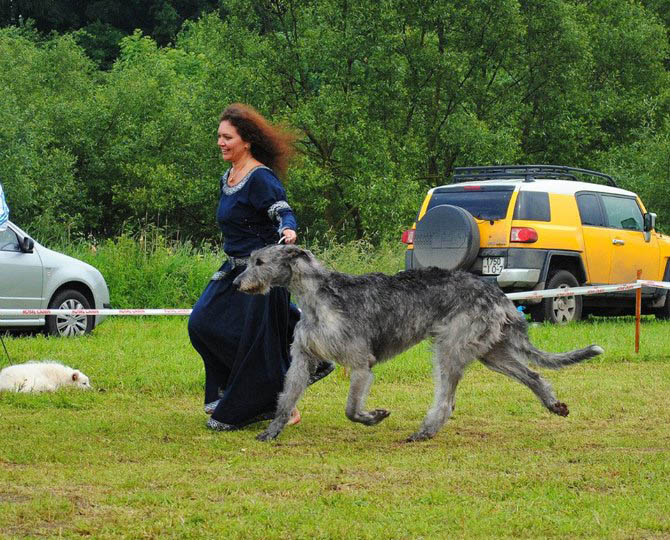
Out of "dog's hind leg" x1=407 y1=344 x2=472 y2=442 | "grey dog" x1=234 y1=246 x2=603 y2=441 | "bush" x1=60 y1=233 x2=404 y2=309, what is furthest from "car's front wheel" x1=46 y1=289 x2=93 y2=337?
"dog's hind leg" x1=407 y1=344 x2=472 y2=442

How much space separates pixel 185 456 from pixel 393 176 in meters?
21.3

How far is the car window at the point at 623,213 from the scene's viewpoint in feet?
58.4

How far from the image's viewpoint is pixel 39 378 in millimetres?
10375

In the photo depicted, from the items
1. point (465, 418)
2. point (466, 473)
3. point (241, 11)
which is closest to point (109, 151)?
point (241, 11)

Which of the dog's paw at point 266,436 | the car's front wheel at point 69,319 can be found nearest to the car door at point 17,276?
the car's front wheel at point 69,319

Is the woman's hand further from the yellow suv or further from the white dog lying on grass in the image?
the yellow suv

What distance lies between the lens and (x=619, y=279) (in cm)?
1769

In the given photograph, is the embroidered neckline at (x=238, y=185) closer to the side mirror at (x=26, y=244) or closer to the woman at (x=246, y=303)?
the woman at (x=246, y=303)

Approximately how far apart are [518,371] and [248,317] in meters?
1.90

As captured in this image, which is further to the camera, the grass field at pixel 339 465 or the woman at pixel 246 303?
the woman at pixel 246 303

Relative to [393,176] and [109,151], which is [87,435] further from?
[109,151]

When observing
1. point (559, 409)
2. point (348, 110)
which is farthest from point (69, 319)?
point (348, 110)

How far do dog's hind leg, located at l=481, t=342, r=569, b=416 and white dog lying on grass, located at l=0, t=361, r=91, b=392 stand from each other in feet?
12.6

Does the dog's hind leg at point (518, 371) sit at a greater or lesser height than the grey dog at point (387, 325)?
lesser
